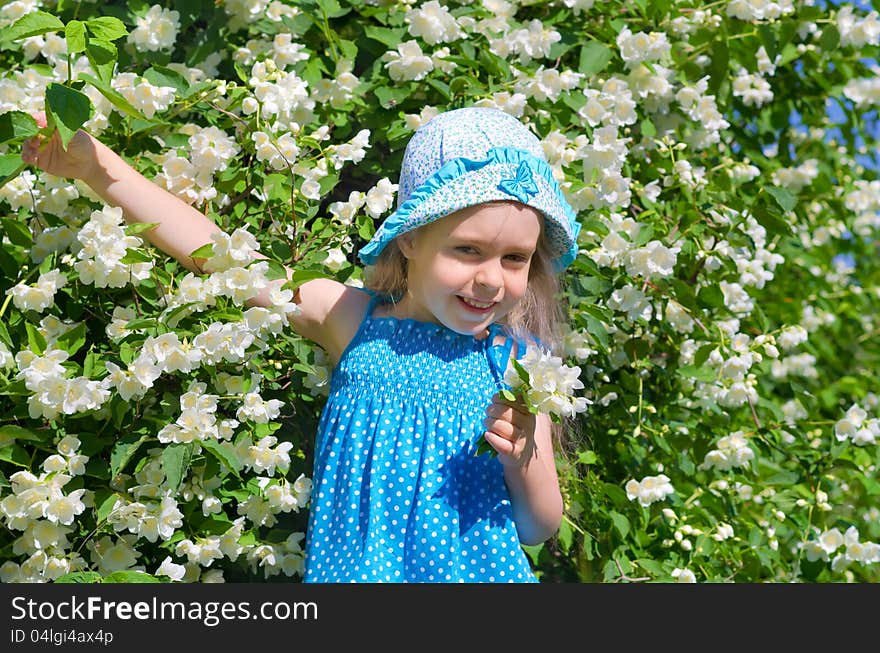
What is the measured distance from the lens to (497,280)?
2.12 m

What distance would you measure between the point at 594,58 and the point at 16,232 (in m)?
1.40

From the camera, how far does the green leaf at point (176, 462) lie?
2.14 meters

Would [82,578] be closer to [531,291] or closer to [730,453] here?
[531,291]

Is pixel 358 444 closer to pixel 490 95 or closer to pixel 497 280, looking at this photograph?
pixel 497 280

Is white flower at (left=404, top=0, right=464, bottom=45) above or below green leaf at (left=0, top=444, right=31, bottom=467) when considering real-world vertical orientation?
above

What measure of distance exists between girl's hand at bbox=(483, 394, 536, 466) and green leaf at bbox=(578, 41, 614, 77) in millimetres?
1121

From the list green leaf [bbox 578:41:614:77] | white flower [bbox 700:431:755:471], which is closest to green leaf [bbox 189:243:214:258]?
green leaf [bbox 578:41:614:77]

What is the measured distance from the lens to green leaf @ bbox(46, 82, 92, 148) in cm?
199

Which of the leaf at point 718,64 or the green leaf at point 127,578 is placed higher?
the leaf at point 718,64

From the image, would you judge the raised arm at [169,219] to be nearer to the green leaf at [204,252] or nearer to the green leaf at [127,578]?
the green leaf at [204,252]

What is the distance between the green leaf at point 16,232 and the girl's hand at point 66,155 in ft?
0.49

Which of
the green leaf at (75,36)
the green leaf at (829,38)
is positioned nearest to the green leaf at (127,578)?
the green leaf at (75,36)

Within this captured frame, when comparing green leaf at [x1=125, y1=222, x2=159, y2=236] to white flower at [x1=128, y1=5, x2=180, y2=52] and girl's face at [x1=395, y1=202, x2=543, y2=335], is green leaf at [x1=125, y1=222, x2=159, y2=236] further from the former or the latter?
white flower at [x1=128, y1=5, x2=180, y2=52]

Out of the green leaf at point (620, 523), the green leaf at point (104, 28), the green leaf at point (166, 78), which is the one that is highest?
the green leaf at point (166, 78)
